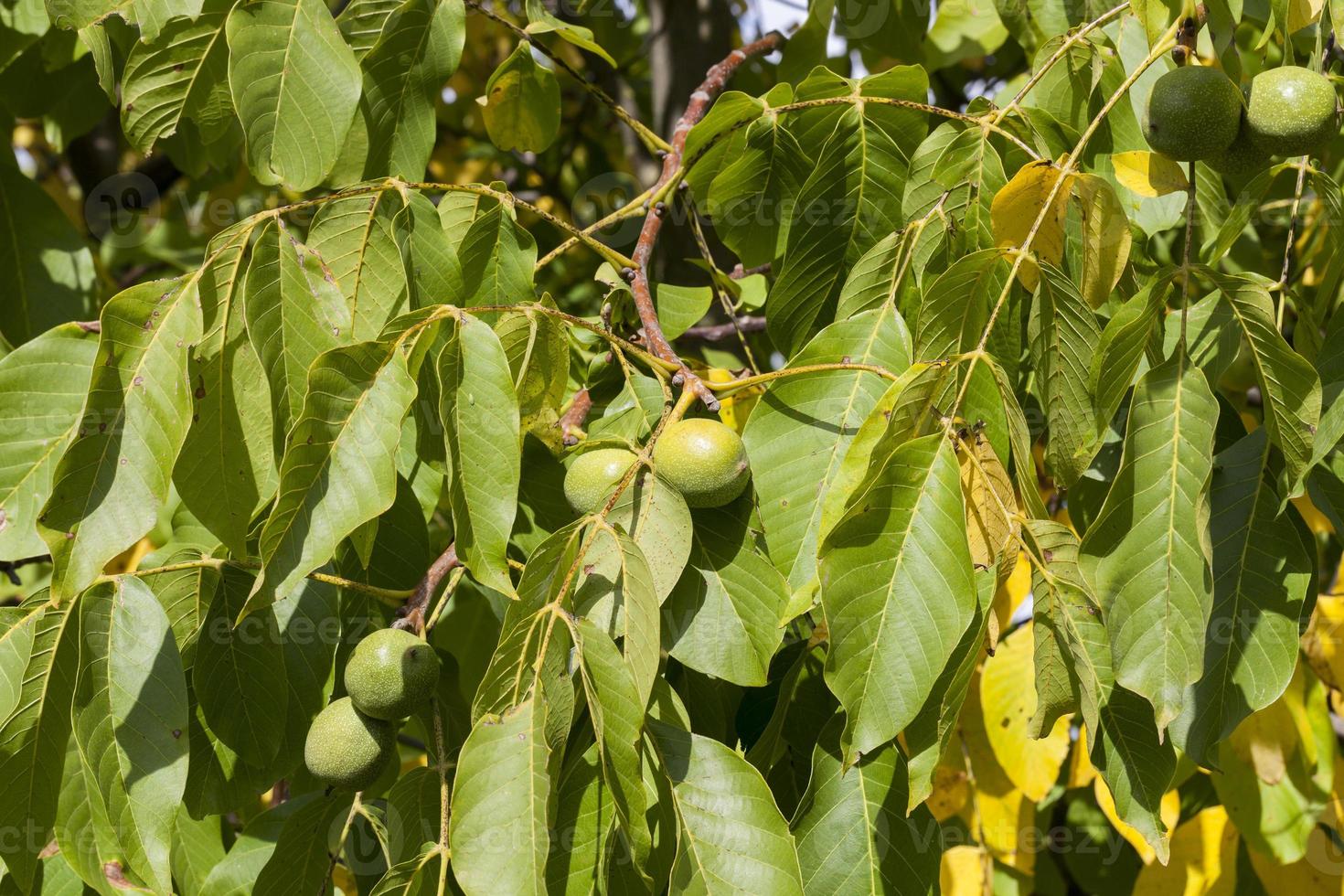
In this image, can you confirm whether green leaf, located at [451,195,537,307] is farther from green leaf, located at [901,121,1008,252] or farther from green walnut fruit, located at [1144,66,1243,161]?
→ green walnut fruit, located at [1144,66,1243,161]

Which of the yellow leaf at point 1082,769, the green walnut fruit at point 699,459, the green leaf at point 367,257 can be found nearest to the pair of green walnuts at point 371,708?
the green walnut fruit at point 699,459

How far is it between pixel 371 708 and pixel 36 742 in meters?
0.40

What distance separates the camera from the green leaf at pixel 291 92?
155 cm

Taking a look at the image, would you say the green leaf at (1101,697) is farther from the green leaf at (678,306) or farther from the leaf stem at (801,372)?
the green leaf at (678,306)

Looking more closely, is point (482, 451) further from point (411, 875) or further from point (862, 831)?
point (862, 831)

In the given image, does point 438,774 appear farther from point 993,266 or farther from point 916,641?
point 993,266

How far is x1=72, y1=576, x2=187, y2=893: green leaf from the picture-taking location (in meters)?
1.33

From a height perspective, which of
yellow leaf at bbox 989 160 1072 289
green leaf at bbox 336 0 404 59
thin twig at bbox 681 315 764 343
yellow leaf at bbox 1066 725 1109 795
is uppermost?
green leaf at bbox 336 0 404 59

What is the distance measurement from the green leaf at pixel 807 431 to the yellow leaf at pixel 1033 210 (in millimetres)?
184

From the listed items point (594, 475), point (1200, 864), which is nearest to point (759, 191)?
point (594, 475)

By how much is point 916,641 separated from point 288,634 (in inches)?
34.8

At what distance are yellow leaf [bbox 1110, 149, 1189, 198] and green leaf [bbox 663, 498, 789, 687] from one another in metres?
0.64

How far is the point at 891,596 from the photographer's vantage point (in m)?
1.16

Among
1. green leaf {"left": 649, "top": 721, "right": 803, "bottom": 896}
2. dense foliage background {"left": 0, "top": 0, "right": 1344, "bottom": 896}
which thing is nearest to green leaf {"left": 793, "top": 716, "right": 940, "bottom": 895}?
dense foliage background {"left": 0, "top": 0, "right": 1344, "bottom": 896}
